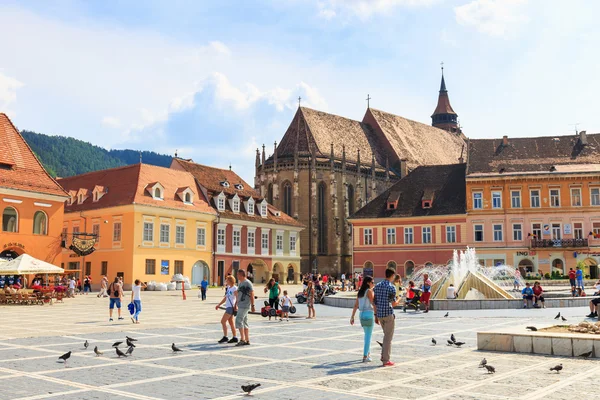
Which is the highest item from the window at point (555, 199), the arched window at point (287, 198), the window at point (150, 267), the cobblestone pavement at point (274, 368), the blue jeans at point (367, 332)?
the arched window at point (287, 198)

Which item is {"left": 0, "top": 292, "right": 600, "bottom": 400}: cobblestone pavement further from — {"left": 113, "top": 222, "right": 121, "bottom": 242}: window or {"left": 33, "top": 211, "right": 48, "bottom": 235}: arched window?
{"left": 113, "top": 222, "right": 121, "bottom": 242}: window

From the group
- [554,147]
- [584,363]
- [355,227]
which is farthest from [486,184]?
[584,363]

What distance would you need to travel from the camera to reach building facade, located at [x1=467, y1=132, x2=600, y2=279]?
174 ft

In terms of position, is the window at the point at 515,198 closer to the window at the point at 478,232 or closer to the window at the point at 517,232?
the window at the point at 517,232

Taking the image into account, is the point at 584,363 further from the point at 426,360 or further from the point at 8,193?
the point at 8,193

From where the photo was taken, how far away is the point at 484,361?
10906mm

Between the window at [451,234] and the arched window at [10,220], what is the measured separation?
113 ft

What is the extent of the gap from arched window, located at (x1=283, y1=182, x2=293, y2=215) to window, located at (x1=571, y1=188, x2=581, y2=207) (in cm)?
3062

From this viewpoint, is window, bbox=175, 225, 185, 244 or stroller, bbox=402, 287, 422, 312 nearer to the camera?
stroller, bbox=402, 287, 422, 312

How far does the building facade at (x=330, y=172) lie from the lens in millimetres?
72875

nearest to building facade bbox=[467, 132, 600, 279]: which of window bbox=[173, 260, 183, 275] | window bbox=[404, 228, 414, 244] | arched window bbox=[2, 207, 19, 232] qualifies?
window bbox=[404, 228, 414, 244]

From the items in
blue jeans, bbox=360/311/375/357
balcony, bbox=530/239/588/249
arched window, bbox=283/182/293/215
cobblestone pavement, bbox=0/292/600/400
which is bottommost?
cobblestone pavement, bbox=0/292/600/400

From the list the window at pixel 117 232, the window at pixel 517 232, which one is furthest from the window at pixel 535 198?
the window at pixel 117 232

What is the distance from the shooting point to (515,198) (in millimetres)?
54844
